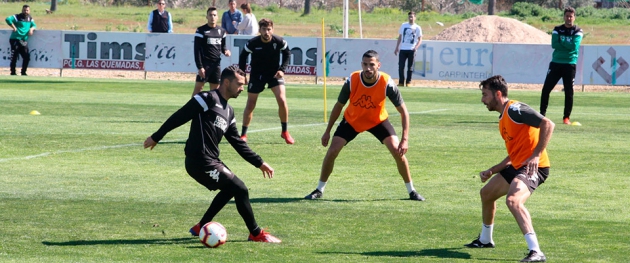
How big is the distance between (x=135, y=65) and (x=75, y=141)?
17.1 m

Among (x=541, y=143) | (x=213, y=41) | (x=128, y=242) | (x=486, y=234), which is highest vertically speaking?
(x=541, y=143)

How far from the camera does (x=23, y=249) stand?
7348 millimetres

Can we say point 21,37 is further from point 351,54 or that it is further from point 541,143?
point 541,143

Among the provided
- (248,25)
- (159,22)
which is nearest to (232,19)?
(248,25)

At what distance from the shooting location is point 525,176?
24.2ft

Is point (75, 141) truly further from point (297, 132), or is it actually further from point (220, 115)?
point (220, 115)

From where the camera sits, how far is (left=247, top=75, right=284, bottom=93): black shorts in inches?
597


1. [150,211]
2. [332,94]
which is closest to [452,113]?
[332,94]

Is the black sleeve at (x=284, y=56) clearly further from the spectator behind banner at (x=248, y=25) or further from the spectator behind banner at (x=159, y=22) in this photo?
the spectator behind banner at (x=159, y=22)

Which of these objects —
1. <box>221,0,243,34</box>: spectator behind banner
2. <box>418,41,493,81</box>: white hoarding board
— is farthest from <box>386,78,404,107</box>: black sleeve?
<box>418,41,493,81</box>: white hoarding board

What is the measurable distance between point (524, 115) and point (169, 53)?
969 inches

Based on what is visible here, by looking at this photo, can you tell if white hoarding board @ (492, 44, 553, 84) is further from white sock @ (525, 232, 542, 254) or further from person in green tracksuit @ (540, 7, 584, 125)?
white sock @ (525, 232, 542, 254)

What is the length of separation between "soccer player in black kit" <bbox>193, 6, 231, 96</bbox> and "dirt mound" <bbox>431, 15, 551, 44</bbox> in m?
23.4

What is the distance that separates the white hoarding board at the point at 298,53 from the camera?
98.5ft
